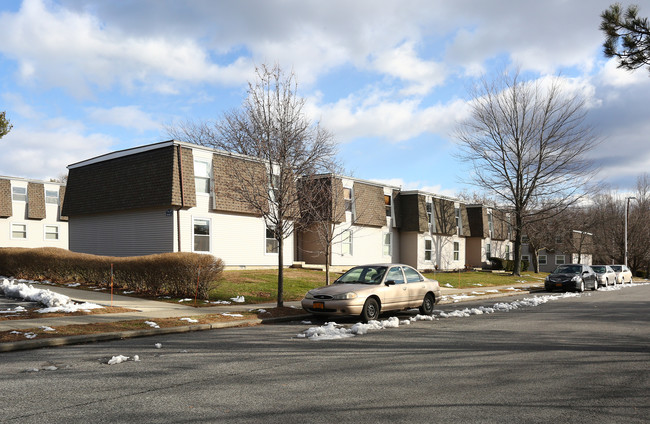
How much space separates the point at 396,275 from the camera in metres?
14.2

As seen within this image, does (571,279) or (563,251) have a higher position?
→ (563,251)

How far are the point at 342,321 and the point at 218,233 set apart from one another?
12.1 m

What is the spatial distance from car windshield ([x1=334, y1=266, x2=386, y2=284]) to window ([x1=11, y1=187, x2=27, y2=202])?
3103 cm

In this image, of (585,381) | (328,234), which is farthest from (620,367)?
(328,234)

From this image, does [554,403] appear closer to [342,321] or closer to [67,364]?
[67,364]

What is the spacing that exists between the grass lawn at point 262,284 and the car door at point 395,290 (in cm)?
476

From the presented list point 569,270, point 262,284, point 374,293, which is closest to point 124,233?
point 262,284

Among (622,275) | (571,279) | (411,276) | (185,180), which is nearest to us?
(411,276)

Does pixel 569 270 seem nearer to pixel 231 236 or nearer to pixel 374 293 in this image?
pixel 231 236

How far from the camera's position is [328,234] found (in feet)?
64.0

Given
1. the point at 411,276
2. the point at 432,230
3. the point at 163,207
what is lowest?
the point at 411,276

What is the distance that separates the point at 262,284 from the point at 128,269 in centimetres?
493

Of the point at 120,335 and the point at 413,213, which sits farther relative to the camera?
the point at 413,213

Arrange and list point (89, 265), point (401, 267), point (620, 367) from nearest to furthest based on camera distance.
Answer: point (620, 367) < point (401, 267) < point (89, 265)
